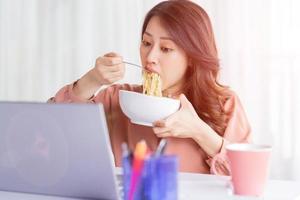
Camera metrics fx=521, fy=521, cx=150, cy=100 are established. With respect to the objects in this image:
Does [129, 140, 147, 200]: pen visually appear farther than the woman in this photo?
No

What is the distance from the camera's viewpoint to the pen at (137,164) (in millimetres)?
786

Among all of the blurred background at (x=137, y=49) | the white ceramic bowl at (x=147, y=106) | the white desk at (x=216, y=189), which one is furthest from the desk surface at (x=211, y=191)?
the blurred background at (x=137, y=49)

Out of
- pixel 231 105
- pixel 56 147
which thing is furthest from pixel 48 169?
pixel 231 105

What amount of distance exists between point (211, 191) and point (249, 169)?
0.10 m

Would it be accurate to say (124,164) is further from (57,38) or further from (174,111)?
(57,38)

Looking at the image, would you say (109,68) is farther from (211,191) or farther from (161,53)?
(211,191)

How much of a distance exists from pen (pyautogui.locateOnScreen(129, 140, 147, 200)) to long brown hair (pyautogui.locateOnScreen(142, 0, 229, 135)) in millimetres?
929

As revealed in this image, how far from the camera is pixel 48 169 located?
951 mm

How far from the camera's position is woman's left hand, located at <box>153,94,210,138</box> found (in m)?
1.50

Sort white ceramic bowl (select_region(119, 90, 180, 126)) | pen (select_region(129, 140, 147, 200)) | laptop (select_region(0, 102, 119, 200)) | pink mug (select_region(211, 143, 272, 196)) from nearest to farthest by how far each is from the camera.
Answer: pen (select_region(129, 140, 147, 200)) < laptop (select_region(0, 102, 119, 200)) < pink mug (select_region(211, 143, 272, 196)) < white ceramic bowl (select_region(119, 90, 180, 126))

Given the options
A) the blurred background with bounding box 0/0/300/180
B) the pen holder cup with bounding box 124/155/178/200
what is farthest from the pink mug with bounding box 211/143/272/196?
the blurred background with bounding box 0/0/300/180

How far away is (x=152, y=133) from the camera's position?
1.78 metres

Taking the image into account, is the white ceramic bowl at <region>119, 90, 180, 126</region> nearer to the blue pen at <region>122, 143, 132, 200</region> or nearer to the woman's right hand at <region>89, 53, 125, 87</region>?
the woman's right hand at <region>89, 53, 125, 87</region>

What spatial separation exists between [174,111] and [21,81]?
1.77 meters
